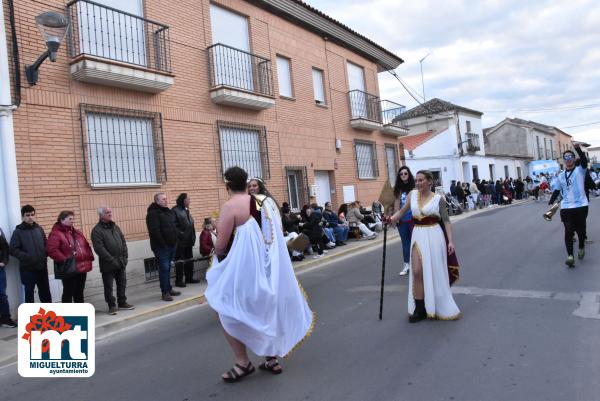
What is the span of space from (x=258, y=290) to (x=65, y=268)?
162 inches

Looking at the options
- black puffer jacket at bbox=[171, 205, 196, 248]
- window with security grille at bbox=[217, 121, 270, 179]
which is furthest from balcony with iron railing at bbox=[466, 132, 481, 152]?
black puffer jacket at bbox=[171, 205, 196, 248]

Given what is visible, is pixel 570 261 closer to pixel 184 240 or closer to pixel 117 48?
pixel 184 240

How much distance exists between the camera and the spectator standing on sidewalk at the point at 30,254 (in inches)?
269

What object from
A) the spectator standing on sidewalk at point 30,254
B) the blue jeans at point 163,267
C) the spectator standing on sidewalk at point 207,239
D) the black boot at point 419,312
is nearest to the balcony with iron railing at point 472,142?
the spectator standing on sidewalk at point 207,239

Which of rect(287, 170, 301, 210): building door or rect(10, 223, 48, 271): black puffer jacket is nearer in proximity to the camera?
rect(10, 223, 48, 271): black puffer jacket

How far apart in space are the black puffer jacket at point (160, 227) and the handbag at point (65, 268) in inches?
53.5

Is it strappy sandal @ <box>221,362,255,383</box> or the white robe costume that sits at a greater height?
the white robe costume

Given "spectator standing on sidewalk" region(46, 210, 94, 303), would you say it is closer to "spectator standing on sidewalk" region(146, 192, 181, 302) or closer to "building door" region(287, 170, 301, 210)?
"spectator standing on sidewalk" region(146, 192, 181, 302)

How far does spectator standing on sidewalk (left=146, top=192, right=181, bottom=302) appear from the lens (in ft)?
26.2

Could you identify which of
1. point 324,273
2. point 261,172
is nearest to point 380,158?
point 261,172

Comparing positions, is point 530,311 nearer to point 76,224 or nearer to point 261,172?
point 76,224

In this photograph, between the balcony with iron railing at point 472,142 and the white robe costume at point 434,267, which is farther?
the balcony with iron railing at point 472,142

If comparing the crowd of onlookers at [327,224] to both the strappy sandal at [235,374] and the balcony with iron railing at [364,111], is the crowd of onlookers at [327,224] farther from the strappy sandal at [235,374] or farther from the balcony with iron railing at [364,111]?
the strappy sandal at [235,374]

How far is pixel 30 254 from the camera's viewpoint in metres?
6.83
